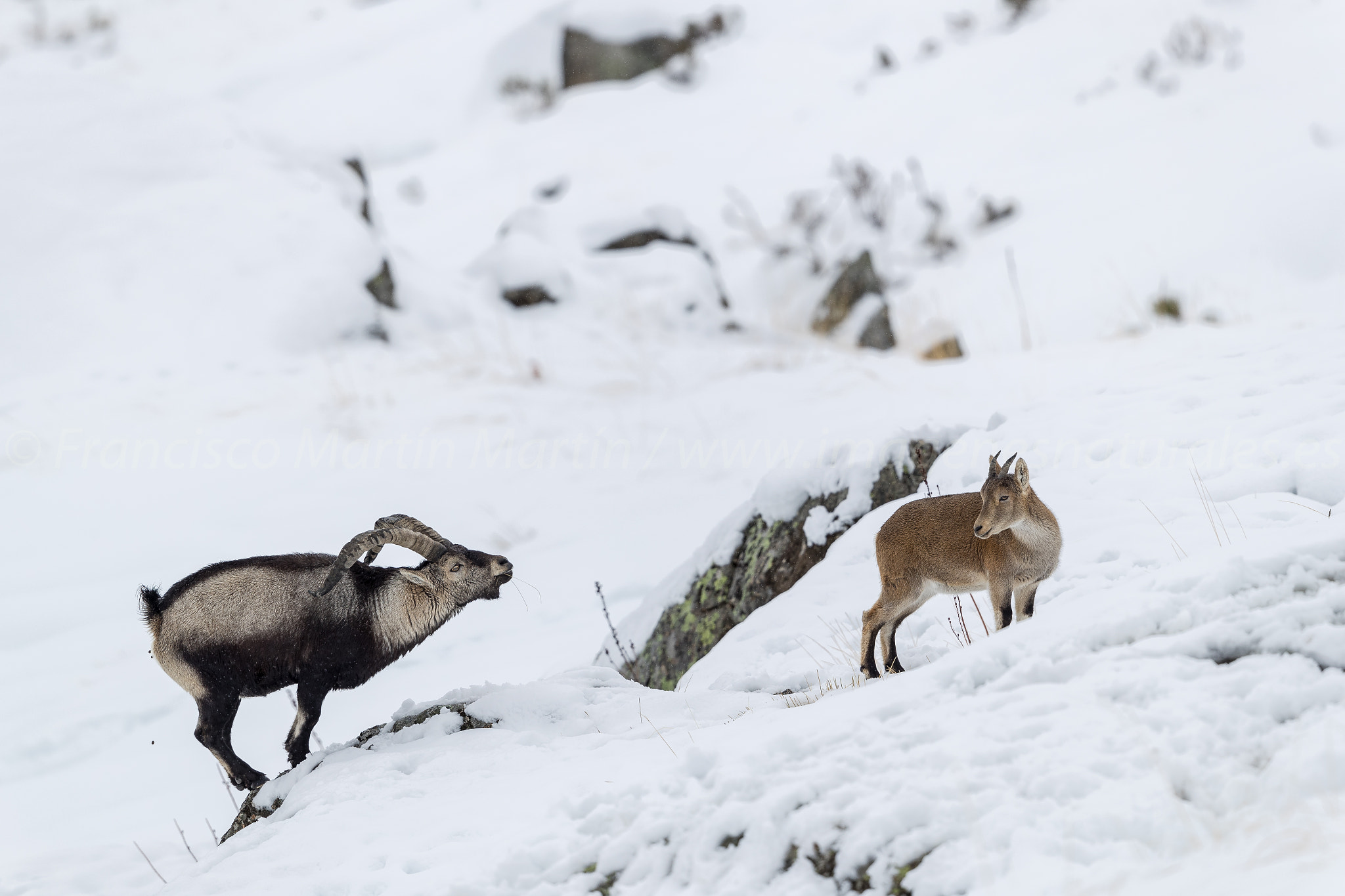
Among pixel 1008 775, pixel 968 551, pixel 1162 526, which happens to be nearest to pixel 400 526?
pixel 968 551

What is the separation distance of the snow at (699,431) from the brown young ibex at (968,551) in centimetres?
20

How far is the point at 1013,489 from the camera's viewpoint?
334cm

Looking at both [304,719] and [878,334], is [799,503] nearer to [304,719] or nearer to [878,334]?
[304,719]

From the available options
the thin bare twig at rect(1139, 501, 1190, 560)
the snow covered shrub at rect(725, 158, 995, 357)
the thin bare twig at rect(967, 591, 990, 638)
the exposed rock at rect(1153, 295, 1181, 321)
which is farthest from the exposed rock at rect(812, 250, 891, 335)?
the thin bare twig at rect(1139, 501, 1190, 560)

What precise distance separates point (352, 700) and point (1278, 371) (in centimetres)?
659

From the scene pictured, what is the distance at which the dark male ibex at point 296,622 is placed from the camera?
3.73 m

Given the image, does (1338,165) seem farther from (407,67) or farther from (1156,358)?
(407,67)

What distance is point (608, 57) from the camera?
76.2 feet

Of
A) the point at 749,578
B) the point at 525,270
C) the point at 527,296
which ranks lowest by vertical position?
the point at 749,578

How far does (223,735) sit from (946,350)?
9645 millimetres

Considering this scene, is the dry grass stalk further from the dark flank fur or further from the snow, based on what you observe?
the dark flank fur

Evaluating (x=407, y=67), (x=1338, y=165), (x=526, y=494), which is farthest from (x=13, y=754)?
(x=407, y=67)

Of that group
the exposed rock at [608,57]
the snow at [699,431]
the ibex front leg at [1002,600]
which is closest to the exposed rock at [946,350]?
the snow at [699,431]

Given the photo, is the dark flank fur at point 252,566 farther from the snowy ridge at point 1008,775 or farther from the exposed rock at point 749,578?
the exposed rock at point 749,578
